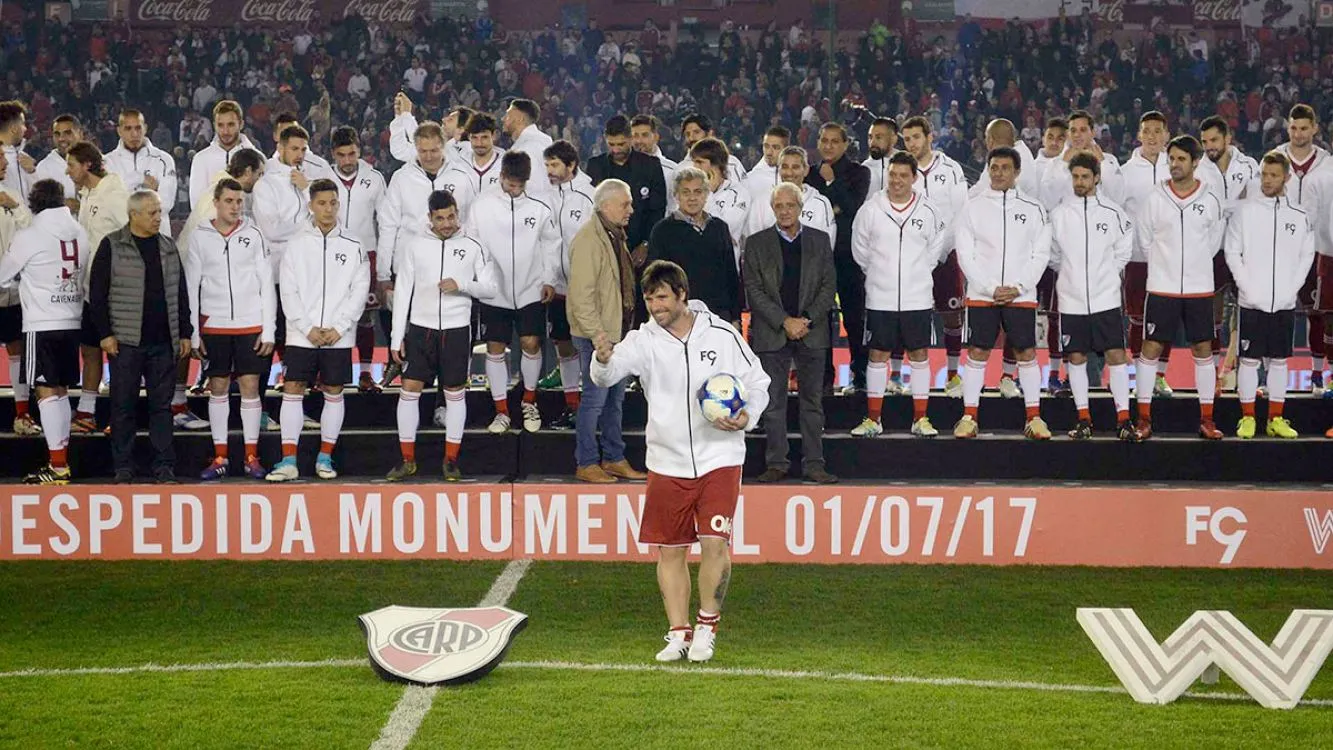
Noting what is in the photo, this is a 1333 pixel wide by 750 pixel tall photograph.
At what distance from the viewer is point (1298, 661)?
679 cm

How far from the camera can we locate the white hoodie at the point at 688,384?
726 cm

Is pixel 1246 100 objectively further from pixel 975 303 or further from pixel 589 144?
pixel 975 303

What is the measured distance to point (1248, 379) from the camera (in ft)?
36.0

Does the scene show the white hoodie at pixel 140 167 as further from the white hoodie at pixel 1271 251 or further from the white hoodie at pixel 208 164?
the white hoodie at pixel 1271 251

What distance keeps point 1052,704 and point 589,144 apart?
55.1 feet

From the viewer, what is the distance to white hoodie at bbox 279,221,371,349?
33.7 feet

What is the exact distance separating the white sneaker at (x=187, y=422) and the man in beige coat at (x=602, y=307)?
267cm

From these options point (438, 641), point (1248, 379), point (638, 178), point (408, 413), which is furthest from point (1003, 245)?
point (438, 641)

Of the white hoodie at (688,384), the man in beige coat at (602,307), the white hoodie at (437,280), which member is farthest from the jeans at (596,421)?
the white hoodie at (688,384)

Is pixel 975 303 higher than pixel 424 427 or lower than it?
higher

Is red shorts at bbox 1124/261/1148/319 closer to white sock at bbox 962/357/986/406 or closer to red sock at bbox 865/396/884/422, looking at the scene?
white sock at bbox 962/357/986/406

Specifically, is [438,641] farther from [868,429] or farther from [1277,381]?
[1277,381]

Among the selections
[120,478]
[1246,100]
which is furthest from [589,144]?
[120,478]

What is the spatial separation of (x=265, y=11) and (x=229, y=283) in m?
15.6
